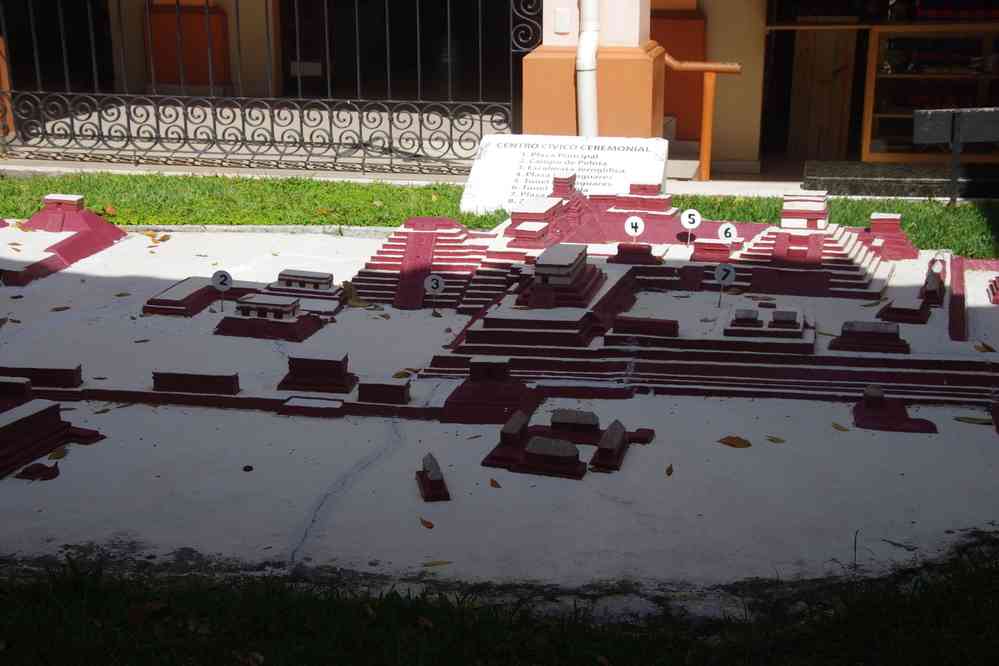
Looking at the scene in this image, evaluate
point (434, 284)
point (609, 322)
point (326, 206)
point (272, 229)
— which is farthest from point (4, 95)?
point (609, 322)

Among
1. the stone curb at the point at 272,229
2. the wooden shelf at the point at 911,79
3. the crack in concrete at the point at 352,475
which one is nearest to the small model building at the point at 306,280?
the stone curb at the point at 272,229

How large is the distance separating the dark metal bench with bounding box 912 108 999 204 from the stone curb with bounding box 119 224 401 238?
200 inches

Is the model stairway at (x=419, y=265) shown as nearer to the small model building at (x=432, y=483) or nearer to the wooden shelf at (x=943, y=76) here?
the small model building at (x=432, y=483)

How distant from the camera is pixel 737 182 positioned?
13.4 m

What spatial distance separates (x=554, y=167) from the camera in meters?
11.4

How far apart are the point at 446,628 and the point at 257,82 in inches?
597

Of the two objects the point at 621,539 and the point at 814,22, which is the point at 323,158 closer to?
the point at 814,22

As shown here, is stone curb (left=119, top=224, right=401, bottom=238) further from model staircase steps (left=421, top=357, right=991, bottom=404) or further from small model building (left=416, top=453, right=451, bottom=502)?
small model building (left=416, top=453, right=451, bottom=502)

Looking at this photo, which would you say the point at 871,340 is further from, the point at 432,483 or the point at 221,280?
the point at 221,280

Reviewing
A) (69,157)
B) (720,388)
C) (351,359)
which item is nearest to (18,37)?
(69,157)

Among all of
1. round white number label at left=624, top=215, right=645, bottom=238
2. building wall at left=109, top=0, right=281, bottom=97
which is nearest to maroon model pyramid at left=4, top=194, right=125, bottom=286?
round white number label at left=624, top=215, right=645, bottom=238

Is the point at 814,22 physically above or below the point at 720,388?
above

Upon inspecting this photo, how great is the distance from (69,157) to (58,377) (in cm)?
786

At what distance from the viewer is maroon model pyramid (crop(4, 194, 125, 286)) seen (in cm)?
1008
